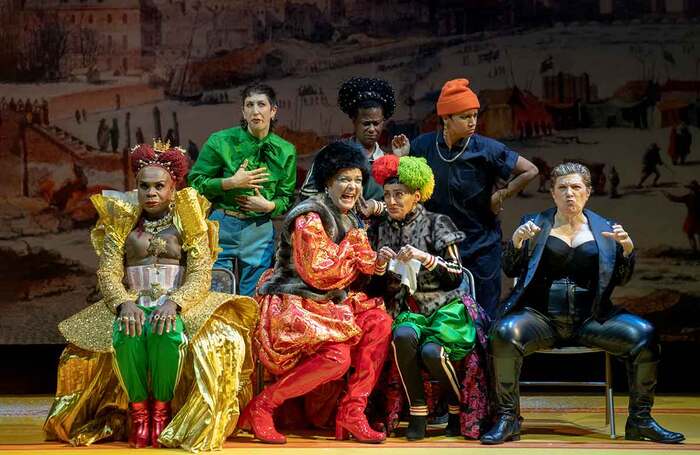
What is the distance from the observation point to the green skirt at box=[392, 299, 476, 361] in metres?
5.84

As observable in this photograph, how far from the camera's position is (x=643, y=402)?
5715mm

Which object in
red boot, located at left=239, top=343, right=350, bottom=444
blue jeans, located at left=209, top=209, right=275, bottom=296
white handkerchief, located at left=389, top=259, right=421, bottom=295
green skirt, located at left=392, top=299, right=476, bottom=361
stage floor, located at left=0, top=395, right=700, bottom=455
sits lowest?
stage floor, located at left=0, top=395, right=700, bottom=455

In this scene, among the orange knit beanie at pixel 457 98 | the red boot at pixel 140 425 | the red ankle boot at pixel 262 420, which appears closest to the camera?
the red boot at pixel 140 425

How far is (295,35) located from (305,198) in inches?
107

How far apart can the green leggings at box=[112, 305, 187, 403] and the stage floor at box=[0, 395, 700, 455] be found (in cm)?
30

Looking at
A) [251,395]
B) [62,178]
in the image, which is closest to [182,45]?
[62,178]

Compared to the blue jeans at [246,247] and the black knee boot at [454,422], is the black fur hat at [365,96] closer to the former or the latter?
the blue jeans at [246,247]

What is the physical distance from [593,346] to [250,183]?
2022mm

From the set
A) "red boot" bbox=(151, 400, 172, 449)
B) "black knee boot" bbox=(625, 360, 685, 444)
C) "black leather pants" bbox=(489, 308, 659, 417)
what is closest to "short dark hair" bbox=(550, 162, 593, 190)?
"black leather pants" bbox=(489, 308, 659, 417)

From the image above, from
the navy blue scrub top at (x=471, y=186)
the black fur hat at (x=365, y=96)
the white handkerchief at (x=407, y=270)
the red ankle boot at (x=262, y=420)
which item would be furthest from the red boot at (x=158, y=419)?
the black fur hat at (x=365, y=96)

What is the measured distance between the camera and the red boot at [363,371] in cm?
581

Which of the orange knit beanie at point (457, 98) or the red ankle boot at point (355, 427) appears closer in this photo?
the red ankle boot at point (355, 427)

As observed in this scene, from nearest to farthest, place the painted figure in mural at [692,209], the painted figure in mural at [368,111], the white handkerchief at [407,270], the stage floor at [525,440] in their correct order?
the stage floor at [525,440], the white handkerchief at [407,270], the painted figure in mural at [368,111], the painted figure in mural at [692,209]

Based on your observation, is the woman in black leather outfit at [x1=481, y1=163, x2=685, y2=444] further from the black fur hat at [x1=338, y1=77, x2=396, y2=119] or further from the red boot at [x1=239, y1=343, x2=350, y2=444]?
the black fur hat at [x1=338, y1=77, x2=396, y2=119]
